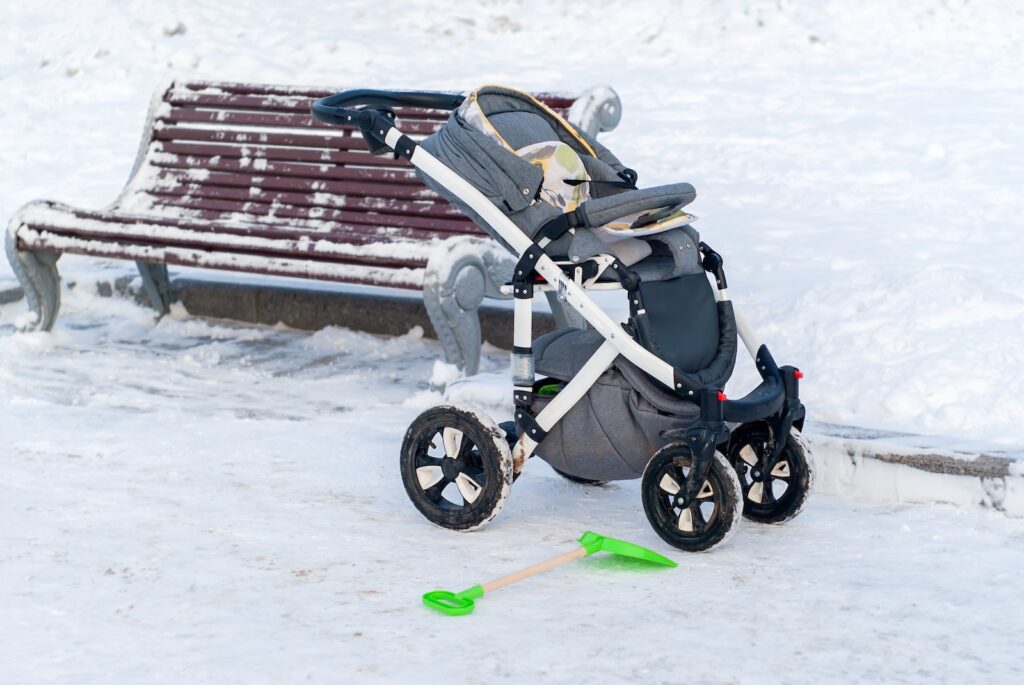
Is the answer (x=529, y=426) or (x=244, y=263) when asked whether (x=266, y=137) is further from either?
(x=529, y=426)

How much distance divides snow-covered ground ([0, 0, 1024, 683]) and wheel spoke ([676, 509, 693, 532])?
3.8 inches

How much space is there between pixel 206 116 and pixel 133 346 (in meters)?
1.22

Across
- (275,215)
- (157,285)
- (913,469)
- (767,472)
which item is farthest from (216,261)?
(913,469)

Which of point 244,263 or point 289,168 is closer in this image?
point 244,263

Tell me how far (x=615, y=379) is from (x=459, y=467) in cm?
52

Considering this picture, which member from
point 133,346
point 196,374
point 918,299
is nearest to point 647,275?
point 918,299

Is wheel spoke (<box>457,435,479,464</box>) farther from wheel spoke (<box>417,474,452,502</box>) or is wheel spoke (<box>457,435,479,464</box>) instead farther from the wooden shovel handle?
the wooden shovel handle

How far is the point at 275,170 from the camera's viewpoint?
268 inches

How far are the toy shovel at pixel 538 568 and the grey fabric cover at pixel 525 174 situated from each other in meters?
0.77

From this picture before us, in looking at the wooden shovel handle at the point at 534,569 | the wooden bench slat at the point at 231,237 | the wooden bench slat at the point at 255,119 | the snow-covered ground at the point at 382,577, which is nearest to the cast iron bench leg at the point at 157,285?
the wooden bench slat at the point at 231,237

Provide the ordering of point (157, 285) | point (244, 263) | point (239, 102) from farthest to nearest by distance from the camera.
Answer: point (157, 285)
point (239, 102)
point (244, 263)

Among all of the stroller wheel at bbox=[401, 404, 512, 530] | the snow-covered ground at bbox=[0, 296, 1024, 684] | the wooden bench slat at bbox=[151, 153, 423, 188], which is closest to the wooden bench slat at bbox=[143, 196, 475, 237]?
the wooden bench slat at bbox=[151, 153, 423, 188]

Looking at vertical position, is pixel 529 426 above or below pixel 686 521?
above

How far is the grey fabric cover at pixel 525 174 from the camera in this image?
13.4ft
